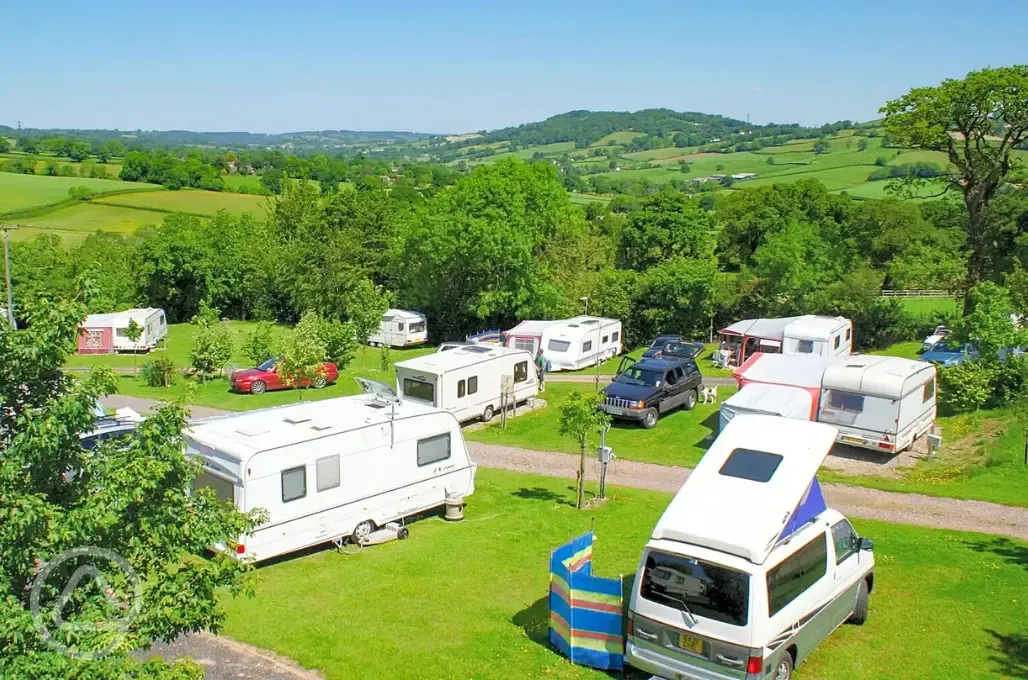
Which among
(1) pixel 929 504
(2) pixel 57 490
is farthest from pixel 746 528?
(1) pixel 929 504

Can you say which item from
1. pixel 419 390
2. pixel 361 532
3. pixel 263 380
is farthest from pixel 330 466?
pixel 263 380

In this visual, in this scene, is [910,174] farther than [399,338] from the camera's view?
No

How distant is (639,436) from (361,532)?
997 cm

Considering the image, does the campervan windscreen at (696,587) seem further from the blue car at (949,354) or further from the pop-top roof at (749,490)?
the blue car at (949,354)

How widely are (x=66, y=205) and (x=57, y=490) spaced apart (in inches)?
3625

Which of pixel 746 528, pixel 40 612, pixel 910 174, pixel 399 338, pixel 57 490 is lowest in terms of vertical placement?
pixel 399 338

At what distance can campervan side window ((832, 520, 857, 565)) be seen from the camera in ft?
33.6

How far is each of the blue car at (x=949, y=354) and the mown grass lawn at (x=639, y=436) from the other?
24.5 ft

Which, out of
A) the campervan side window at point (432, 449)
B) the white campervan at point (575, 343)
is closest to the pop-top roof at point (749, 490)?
the campervan side window at point (432, 449)

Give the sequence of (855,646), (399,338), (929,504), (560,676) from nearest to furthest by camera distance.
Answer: (560,676)
(855,646)
(929,504)
(399,338)

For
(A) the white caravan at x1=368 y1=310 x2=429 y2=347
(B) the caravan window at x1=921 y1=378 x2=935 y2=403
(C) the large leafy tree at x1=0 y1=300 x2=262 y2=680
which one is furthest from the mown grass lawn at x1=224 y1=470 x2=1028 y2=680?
(A) the white caravan at x1=368 y1=310 x2=429 y2=347

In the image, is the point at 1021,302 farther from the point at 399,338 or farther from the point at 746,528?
the point at 399,338

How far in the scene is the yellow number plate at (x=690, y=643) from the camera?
875cm

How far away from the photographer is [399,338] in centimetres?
4153
